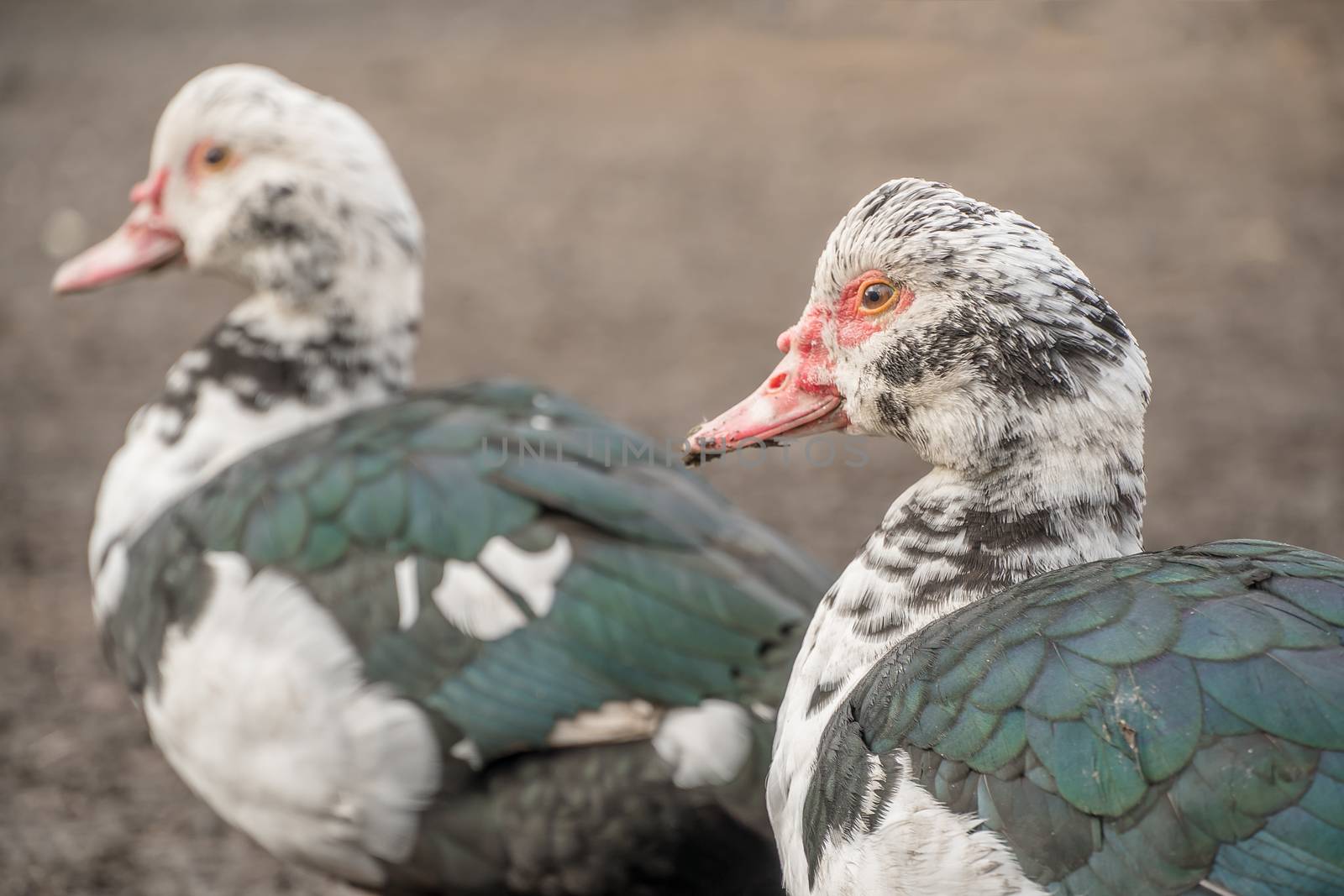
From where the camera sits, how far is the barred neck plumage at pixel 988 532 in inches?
68.4

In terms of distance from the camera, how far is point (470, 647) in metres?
2.49

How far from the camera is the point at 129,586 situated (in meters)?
2.85

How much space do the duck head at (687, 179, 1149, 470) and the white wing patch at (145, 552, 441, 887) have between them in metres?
0.93

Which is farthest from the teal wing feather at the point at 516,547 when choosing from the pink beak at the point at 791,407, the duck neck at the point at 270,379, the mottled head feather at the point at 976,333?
the mottled head feather at the point at 976,333

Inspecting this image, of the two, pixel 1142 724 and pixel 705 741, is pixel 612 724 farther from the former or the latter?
pixel 1142 724

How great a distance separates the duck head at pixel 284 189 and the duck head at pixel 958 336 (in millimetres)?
1460

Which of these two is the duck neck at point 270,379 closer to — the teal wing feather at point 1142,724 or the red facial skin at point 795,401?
the red facial skin at point 795,401

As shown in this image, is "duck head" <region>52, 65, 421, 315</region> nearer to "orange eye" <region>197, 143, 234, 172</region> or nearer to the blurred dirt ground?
"orange eye" <region>197, 143, 234, 172</region>

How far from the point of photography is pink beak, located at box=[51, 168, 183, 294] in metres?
3.34

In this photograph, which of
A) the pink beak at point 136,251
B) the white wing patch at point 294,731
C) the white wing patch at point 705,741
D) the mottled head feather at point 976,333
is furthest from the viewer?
the pink beak at point 136,251

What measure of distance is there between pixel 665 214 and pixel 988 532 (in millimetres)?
5747

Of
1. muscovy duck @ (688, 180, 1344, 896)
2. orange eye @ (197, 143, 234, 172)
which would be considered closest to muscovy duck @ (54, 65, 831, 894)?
muscovy duck @ (688, 180, 1344, 896)

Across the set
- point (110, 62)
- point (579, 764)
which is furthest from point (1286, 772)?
point (110, 62)

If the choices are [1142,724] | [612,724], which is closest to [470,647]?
[612,724]
